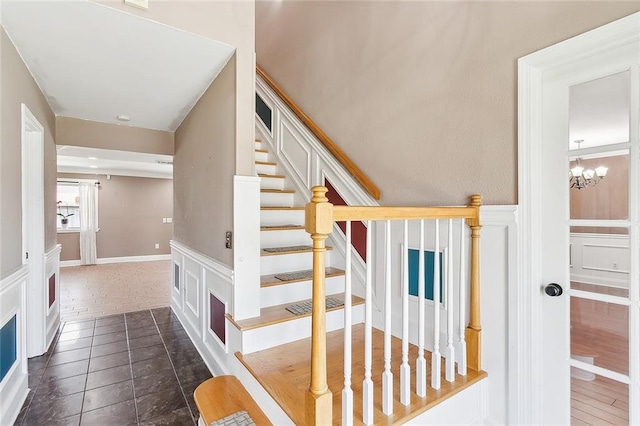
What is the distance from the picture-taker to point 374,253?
7.41 ft

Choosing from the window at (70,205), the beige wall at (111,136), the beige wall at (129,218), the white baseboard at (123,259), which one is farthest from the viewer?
the beige wall at (129,218)

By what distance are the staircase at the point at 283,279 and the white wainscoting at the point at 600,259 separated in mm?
1319

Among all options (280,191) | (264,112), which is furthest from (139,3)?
(264,112)

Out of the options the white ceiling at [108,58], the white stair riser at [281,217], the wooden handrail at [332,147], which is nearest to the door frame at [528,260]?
the wooden handrail at [332,147]

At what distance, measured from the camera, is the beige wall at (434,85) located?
1.53 meters

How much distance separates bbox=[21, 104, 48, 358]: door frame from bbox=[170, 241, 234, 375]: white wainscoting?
1.12 m

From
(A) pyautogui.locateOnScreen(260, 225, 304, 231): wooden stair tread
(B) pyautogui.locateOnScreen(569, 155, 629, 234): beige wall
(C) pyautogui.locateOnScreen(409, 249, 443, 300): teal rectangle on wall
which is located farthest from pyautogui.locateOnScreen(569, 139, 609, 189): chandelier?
(A) pyautogui.locateOnScreen(260, 225, 304, 231): wooden stair tread

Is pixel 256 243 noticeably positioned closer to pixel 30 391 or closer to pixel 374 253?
pixel 374 253

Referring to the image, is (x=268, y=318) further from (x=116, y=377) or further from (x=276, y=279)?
(x=116, y=377)

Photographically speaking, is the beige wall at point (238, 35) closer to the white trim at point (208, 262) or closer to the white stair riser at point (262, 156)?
the white trim at point (208, 262)

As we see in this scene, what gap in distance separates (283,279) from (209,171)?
1.05 metres

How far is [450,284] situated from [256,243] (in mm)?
1207

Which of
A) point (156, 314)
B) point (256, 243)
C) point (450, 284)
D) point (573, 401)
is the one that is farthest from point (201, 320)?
point (573, 401)

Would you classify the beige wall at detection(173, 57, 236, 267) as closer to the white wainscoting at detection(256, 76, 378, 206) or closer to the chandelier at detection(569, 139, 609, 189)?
the white wainscoting at detection(256, 76, 378, 206)
